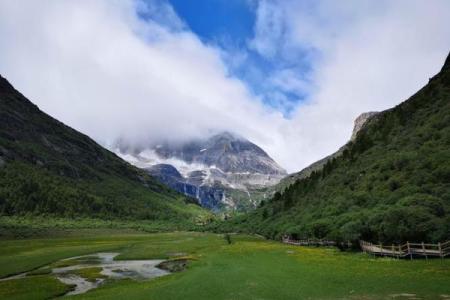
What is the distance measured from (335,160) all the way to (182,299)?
159 metres

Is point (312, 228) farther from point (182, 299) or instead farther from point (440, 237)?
point (182, 299)

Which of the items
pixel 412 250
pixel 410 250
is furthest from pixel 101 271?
pixel 412 250

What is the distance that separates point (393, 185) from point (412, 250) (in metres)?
39.3

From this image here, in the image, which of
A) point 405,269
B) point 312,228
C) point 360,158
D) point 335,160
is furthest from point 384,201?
point 335,160

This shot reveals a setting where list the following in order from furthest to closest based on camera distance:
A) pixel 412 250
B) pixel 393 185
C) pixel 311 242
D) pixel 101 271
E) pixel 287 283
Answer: pixel 311 242 → pixel 393 185 → pixel 101 271 → pixel 412 250 → pixel 287 283

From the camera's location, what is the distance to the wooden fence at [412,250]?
198 ft

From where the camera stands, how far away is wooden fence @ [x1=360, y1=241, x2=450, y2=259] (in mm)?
60331

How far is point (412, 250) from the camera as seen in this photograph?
6350 cm

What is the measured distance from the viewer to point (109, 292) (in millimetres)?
48969

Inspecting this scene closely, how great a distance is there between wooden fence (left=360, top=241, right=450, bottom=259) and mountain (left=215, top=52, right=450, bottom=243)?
67.2 inches

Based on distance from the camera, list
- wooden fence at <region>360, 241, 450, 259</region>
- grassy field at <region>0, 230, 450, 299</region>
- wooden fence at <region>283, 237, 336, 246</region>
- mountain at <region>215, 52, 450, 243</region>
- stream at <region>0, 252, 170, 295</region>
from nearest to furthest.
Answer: grassy field at <region>0, 230, 450, 299</region>
wooden fence at <region>360, 241, 450, 259</region>
stream at <region>0, 252, 170, 295</region>
mountain at <region>215, 52, 450, 243</region>
wooden fence at <region>283, 237, 336, 246</region>

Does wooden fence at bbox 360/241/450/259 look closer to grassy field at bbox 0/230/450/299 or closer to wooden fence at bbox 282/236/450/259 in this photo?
wooden fence at bbox 282/236/450/259

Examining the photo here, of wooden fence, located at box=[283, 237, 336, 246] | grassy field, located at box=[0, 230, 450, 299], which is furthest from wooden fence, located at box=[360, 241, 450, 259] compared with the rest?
wooden fence, located at box=[283, 237, 336, 246]

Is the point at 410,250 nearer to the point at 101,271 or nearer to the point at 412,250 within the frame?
the point at 412,250
